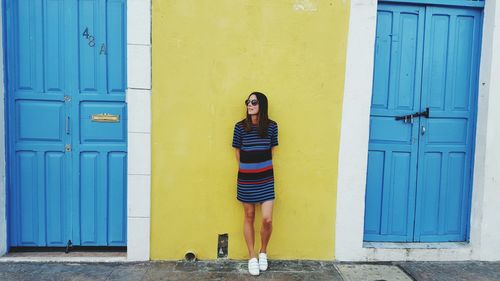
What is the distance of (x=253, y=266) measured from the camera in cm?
388

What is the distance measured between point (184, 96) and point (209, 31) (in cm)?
71

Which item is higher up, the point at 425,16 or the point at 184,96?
the point at 425,16

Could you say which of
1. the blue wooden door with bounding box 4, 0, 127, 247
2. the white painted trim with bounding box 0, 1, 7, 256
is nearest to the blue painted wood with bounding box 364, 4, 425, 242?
the blue wooden door with bounding box 4, 0, 127, 247

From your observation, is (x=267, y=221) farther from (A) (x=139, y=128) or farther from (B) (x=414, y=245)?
(B) (x=414, y=245)

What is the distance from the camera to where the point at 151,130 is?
401 cm

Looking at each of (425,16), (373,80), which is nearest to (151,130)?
(373,80)

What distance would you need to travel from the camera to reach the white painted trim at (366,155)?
4066mm

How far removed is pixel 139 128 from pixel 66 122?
809 mm

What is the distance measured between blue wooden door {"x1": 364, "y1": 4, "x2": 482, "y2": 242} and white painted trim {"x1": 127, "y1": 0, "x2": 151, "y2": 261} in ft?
7.93

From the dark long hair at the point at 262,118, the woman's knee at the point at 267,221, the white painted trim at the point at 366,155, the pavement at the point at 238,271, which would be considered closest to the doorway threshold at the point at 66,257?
the pavement at the point at 238,271

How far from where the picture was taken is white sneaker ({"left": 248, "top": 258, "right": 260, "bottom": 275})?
386 cm

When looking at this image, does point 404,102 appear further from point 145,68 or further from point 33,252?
point 33,252

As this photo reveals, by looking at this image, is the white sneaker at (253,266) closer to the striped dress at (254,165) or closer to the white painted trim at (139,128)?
the striped dress at (254,165)

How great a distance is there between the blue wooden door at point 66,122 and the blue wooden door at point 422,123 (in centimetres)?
280
